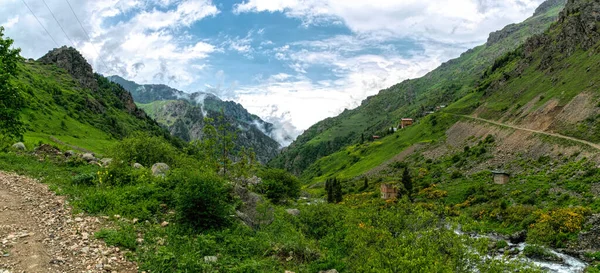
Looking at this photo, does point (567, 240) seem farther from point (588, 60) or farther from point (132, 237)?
point (588, 60)

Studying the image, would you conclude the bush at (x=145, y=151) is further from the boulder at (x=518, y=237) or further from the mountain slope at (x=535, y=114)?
the mountain slope at (x=535, y=114)

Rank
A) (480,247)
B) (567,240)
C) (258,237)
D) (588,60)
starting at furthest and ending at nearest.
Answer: (588,60), (567,240), (258,237), (480,247)

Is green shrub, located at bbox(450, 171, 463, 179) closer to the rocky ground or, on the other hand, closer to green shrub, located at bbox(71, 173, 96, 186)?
green shrub, located at bbox(71, 173, 96, 186)

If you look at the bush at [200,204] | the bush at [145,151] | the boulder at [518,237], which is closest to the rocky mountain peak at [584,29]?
the boulder at [518,237]

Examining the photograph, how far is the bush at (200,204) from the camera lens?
2114 centimetres

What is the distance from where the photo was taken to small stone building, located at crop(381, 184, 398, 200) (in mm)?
108081

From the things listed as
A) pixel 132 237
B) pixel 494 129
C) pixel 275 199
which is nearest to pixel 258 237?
pixel 132 237

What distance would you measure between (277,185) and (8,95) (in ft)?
139

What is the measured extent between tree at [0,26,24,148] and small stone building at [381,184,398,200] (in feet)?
306

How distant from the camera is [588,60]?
11631 centimetres

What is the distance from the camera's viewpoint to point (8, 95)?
32.5 m

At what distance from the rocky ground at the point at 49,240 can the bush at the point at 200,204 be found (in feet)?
13.9

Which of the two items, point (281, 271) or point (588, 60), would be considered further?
point (588, 60)

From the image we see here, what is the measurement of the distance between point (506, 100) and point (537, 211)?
103 meters
